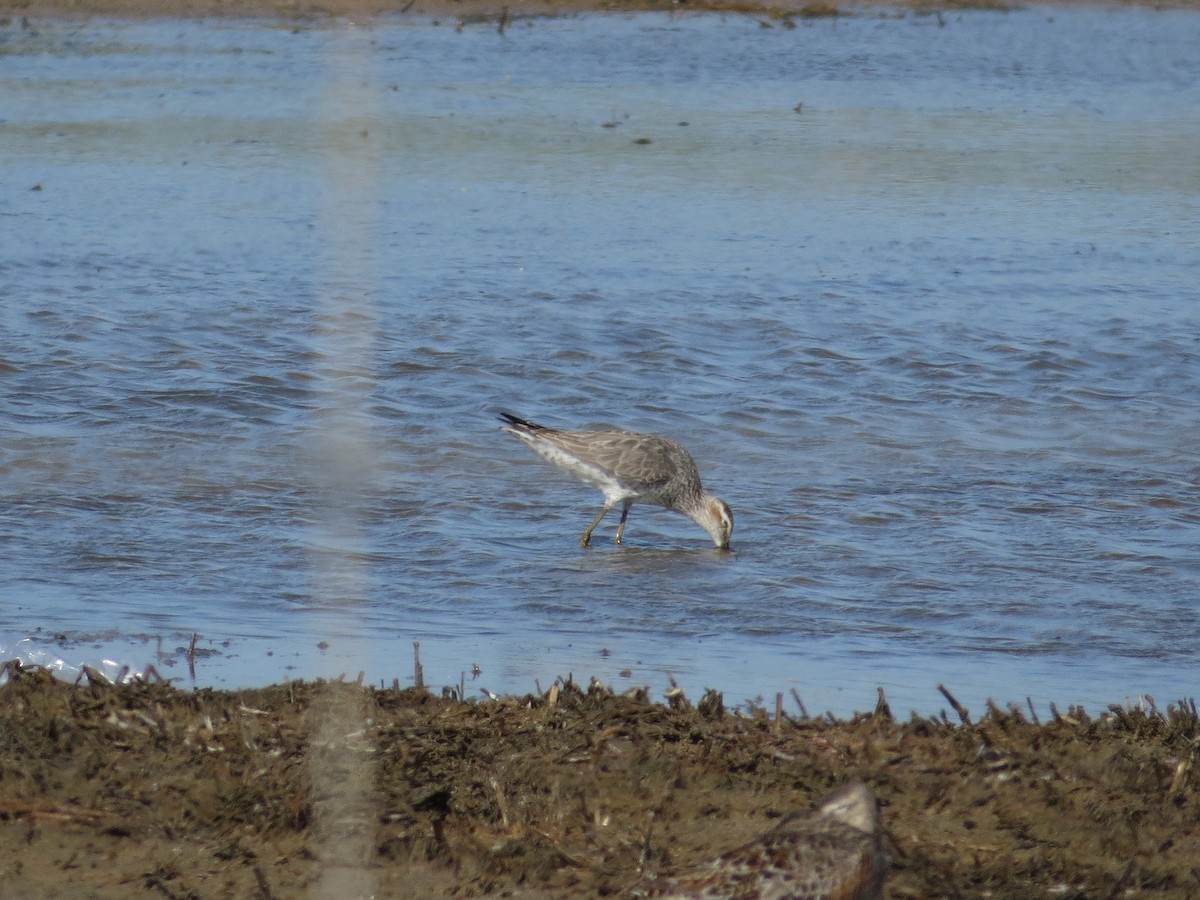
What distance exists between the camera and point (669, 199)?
1503cm

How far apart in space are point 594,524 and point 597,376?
7.71ft

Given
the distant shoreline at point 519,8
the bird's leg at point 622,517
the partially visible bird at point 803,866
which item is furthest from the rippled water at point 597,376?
the distant shoreline at point 519,8

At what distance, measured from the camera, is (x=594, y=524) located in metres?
7.92

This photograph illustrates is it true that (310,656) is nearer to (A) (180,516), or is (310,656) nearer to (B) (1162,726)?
(A) (180,516)

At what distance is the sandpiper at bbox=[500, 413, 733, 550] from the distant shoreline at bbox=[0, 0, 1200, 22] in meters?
16.2

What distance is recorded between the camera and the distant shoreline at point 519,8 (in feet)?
78.1

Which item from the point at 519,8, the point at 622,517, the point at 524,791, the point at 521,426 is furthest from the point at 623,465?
the point at 519,8

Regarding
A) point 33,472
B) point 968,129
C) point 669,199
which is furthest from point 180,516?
point 968,129

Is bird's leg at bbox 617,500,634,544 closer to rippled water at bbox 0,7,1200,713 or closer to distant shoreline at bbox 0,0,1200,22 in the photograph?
rippled water at bbox 0,7,1200,713

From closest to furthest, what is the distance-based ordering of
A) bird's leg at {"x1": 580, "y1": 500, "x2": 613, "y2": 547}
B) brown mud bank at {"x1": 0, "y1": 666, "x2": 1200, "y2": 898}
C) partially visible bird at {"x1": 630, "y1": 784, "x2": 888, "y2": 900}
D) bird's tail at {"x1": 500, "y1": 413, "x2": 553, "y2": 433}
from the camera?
partially visible bird at {"x1": 630, "y1": 784, "x2": 888, "y2": 900}, brown mud bank at {"x1": 0, "y1": 666, "x2": 1200, "y2": 898}, bird's leg at {"x1": 580, "y1": 500, "x2": 613, "y2": 547}, bird's tail at {"x1": 500, "y1": 413, "x2": 553, "y2": 433}

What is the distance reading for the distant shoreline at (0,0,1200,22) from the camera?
23.8 meters

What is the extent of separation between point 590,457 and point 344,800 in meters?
4.19

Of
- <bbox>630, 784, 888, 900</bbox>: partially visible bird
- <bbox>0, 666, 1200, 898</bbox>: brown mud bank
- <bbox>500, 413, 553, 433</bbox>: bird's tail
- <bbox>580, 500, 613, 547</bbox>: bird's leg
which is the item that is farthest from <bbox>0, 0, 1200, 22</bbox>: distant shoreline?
<bbox>630, 784, 888, 900</bbox>: partially visible bird

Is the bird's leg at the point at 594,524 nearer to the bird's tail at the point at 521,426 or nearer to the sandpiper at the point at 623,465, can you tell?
the sandpiper at the point at 623,465
